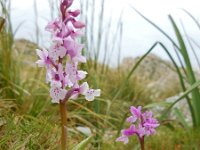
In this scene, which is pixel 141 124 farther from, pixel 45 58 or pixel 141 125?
pixel 45 58

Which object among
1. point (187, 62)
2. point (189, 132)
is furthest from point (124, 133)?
point (187, 62)

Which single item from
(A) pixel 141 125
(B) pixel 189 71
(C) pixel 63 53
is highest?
(B) pixel 189 71

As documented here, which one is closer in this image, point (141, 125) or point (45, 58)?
point (45, 58)

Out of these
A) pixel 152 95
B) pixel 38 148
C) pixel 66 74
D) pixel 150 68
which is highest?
pixel 150 68

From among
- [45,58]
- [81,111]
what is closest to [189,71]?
[81,111]

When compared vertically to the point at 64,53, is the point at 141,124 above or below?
below

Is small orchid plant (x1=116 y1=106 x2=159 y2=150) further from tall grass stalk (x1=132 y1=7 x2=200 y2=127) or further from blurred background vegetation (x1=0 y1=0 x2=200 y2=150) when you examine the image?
tall grass stalk (x1=132 y1=7 x2=200 y2=127)

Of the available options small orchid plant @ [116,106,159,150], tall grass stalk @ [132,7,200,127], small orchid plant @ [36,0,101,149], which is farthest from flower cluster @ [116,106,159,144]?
tall grass stalk @ [132,7,200,127]

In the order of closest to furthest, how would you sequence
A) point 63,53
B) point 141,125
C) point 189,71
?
point 63,53 < point 141,125 < point 189,71

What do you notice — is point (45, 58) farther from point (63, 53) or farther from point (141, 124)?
point (141, 124)

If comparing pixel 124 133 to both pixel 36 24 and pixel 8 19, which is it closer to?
pixel 8 19

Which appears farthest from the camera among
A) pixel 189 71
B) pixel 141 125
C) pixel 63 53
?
pixel 189 71
